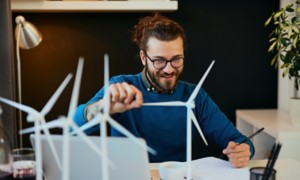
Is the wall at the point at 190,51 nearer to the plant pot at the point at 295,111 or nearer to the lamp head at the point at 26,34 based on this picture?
the plant pot at the point at 295,111

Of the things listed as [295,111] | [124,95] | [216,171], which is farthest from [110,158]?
[295,111]

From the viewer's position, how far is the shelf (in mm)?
2500

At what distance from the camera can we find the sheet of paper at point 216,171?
1.35m

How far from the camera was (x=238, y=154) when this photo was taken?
1.49 m

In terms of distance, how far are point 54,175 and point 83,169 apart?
0.41 feet

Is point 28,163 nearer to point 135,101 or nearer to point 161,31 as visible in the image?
point 135,101

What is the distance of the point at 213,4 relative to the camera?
2.95 m

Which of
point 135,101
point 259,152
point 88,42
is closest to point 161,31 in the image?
point 135,101

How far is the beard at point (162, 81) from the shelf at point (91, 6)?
2.85ft

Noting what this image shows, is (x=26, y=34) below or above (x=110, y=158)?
above

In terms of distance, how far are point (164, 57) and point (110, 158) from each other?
818mm

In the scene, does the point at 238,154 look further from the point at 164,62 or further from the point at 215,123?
the point at 164,62

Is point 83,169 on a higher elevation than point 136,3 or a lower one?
lower

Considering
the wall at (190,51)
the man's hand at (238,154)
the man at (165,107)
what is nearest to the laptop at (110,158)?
the man's hand at (238,154)
